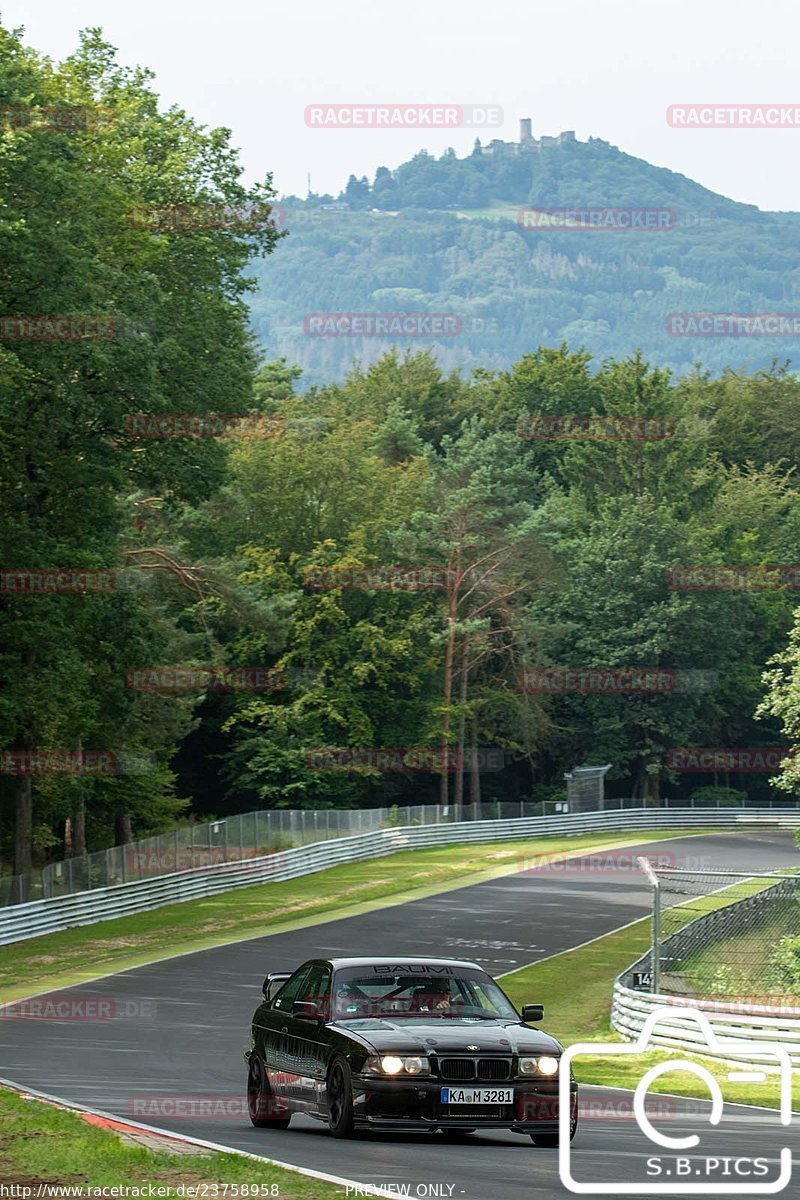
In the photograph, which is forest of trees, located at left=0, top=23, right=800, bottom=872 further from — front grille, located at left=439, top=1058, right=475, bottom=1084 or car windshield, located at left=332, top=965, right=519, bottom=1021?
front grille, located at left=439, top=1058, right=475, bottom=1084

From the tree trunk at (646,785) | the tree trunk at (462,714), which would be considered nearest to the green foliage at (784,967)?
the tree trunk at (462,714)

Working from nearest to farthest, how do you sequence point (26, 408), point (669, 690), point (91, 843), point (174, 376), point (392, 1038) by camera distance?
1. point (392, 1038)
2. point (26, 408)
3. point (174, 376)
4. point (91, 843)
5. point (669, 690)

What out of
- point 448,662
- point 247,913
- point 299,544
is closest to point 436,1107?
point 247,913

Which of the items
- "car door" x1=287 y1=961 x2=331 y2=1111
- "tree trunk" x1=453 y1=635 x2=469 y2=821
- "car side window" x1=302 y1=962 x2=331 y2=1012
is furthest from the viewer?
"tree trunk" x1=453 y1=635 x2=469 y2=821

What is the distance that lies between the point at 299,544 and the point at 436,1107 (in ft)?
218

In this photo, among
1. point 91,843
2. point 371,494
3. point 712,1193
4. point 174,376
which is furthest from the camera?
point 371,494

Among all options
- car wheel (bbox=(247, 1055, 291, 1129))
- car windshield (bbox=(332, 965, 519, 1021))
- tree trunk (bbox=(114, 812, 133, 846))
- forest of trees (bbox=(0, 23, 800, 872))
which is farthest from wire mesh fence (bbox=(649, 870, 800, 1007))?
tree trunk (bbox=(114, 812, 133, 846))

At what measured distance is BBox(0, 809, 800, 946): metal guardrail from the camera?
4184cm

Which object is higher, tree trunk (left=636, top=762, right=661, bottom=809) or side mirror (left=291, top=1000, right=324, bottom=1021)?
side mirror (left=291, top=1000, right=324, bottom=1021)

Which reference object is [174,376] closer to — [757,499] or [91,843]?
[91,843]

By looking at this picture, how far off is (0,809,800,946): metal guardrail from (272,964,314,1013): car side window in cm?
2501

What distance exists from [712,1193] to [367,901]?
129 ft

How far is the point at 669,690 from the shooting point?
299 feet

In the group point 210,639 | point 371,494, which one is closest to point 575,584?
point 371,494
